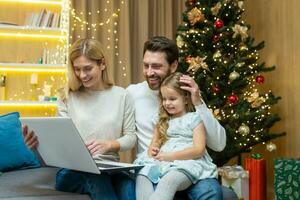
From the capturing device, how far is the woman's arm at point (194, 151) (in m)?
1.80

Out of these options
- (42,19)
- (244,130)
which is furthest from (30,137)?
(42,19)

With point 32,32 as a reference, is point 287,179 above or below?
below

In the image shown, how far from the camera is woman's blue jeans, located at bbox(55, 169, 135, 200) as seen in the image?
5.32 ft

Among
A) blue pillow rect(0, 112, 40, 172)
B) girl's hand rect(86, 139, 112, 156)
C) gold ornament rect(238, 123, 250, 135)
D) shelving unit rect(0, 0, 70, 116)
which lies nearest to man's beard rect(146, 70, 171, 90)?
girl's hand rect(86, 139, 112, 156)

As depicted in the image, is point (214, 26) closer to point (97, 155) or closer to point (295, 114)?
point (295, 114)

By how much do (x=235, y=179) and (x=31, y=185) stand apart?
200 cm

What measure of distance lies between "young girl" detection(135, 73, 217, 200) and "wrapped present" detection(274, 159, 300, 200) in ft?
4.34

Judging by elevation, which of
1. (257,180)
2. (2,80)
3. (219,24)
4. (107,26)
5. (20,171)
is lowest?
(257,180)

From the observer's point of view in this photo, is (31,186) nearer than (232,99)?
Yes

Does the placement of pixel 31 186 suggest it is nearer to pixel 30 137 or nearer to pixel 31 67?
pixel 30 137

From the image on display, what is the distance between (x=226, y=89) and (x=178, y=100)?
5.52 feet

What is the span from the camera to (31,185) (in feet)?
5.86

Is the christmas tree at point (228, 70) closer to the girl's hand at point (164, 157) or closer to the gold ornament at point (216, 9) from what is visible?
the gold ornament at point (216, 9)

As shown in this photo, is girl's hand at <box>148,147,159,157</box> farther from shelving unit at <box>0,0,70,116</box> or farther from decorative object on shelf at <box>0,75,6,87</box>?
decorative object on shelf at <box>0,75,6,87</box>
